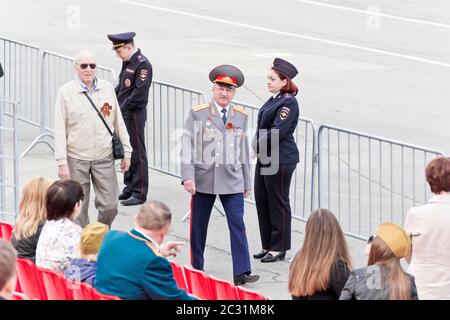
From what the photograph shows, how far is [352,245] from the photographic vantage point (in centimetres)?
1214

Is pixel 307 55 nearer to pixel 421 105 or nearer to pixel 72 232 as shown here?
pixel 421 105

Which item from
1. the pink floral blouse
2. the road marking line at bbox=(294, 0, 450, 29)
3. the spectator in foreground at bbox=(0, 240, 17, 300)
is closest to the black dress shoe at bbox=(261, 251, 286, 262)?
the pink floral blouse

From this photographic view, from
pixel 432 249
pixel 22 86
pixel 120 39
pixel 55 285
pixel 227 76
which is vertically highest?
pixel 227 76

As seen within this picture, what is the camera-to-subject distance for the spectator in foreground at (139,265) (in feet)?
25.0

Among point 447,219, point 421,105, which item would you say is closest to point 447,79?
point 421,105

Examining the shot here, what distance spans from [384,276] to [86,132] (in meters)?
4.50

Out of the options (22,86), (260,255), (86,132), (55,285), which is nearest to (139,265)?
(55,285)

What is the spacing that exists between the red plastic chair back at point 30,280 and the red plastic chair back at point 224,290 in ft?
3.83

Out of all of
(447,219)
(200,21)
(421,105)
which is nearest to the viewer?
(447,219)

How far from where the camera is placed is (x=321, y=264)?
7.64m

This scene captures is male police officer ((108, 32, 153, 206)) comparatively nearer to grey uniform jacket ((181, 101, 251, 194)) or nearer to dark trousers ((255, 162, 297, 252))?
dark trousers ((255, 162, 297, 252))

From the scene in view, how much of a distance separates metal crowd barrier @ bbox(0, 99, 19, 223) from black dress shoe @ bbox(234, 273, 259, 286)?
7.30ft

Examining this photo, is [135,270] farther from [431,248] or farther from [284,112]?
[284,112]
